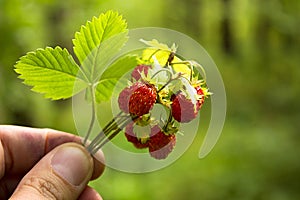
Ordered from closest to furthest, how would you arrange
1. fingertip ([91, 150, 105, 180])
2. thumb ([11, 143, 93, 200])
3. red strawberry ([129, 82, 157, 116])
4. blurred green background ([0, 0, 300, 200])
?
red strawberry ([129, 82, 157, 116])
thumb ([11, 143, 93, 200])
fingertip ([91, 150, 105, 180])
blurred green background ([0, 0, 300, 200])

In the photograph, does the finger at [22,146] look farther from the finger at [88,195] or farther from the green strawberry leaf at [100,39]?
the green strawberry leaf at [100,39]

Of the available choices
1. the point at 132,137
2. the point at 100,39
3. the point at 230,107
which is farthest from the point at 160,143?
the point at 230,107

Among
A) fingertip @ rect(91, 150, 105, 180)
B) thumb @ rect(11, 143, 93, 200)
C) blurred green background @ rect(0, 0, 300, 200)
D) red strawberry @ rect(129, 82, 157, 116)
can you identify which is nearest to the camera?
red strawberry @ rect(129, 82, 157, 116)

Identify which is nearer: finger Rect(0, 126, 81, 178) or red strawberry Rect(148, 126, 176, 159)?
red strawberry Rect(148, 126, 176, 159)

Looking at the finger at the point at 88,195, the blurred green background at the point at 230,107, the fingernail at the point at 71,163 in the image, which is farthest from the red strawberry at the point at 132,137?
the blurred green background at the point at 230,107

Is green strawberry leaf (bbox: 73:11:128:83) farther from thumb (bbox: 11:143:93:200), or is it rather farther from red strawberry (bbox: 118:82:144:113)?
thumb (bbox: 11:143:93:200)

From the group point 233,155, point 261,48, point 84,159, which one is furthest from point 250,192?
point 261,48

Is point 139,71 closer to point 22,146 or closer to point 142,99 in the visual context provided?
point 142,99

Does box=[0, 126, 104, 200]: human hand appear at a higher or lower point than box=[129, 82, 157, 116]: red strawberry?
lower

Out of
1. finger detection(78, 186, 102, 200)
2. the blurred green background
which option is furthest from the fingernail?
the blurred green background
